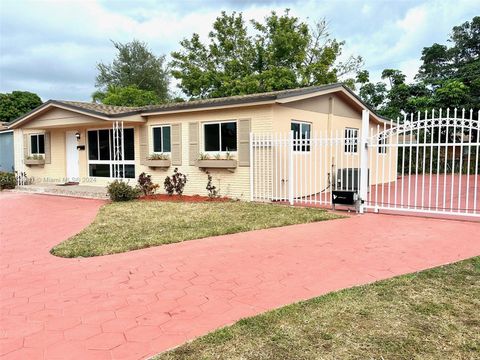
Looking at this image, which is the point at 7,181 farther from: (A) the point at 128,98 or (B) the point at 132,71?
(B) the point at 132,71

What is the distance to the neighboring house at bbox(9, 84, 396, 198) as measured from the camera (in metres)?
11.2

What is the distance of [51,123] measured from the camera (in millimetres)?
15531

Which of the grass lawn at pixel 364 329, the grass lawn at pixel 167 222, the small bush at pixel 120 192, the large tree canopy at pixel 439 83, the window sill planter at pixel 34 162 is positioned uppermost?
the large tree canopy at pixel 439 83

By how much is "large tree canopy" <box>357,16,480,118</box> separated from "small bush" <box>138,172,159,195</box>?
17.7 m

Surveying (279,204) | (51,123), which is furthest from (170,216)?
(51,123)

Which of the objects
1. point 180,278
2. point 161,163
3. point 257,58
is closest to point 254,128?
point 161,163

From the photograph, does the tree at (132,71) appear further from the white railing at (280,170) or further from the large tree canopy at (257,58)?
the white railing at (280,170)

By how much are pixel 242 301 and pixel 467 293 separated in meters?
2.37

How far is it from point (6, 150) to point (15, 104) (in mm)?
18497

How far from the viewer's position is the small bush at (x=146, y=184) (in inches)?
512

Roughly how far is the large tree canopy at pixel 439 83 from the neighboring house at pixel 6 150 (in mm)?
22631

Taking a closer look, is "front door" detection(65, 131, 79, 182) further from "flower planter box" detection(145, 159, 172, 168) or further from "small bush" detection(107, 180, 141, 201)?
"small bush" detection(107, 180, 141, 201)

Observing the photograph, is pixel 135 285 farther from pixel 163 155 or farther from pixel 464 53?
pixel 464 53

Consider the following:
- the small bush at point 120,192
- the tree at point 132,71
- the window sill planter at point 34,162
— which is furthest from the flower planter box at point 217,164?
the tree at point 132,71
